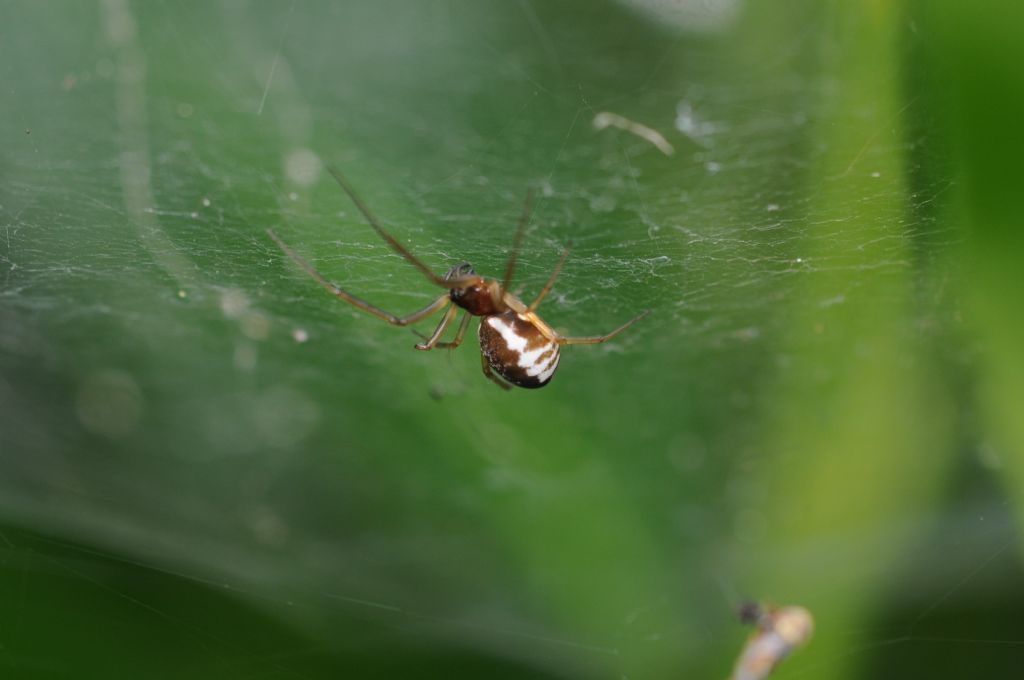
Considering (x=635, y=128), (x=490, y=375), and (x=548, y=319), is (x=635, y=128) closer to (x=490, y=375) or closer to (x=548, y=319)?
(x=548, y=319)

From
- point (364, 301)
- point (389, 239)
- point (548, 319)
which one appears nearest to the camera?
point (389, 239)

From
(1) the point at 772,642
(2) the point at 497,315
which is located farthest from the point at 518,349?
(1) the point at 772,642

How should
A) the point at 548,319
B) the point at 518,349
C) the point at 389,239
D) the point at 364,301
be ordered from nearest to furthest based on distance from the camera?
the point at 389,239
the point at 518,349
the point at 364,301
the point at 548,319

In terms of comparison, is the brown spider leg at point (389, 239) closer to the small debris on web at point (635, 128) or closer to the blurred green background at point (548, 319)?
the blurred green background at point (548, 319)

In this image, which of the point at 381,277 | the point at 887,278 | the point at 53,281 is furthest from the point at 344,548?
the point at 887,278

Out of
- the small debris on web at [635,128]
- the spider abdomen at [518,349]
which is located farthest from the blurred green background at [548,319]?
the spider abdomen at [518,349]

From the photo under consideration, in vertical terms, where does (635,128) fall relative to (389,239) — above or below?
above

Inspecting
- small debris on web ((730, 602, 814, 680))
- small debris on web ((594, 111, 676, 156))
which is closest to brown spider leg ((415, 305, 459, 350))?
small debris on web ((594, 111, 676, 156))

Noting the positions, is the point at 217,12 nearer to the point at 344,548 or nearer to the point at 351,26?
the point at 351,26
